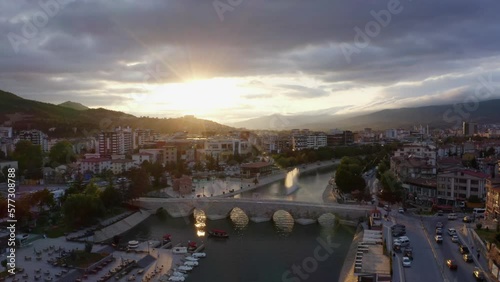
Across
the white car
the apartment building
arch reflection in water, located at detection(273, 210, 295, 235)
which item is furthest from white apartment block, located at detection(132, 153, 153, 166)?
the white car

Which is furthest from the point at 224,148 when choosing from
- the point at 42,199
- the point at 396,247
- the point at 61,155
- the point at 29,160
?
the point at 396,247

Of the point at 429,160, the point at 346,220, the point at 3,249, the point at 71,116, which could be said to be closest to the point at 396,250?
the point at 346,220

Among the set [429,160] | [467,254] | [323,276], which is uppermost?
[429,160]

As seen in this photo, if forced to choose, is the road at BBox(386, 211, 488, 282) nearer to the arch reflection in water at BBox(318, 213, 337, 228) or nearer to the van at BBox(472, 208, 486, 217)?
the van at BBox(472, 208, 486, 217)

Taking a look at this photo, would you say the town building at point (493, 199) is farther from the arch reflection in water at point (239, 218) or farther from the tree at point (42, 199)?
the tree at point (42, 199)

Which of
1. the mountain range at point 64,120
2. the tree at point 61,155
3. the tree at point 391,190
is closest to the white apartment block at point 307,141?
the mountain range at point 64,120

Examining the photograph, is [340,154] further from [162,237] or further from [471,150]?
[162,237]
